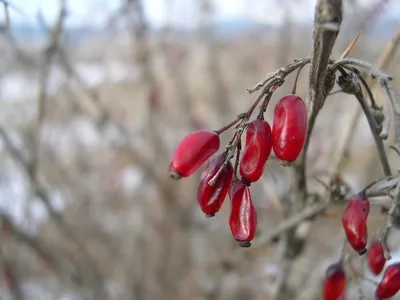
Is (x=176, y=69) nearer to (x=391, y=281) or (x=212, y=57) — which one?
(x=212, y=57)

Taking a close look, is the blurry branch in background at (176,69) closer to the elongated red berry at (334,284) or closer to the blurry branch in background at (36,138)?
the blurry branch in background at (36,138)

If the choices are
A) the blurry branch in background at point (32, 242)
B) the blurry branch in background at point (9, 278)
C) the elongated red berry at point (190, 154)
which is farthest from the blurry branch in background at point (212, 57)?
the elongated red berry at point (190, 154)

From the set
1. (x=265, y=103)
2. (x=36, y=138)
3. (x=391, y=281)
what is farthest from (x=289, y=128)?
(x=36, y=138)

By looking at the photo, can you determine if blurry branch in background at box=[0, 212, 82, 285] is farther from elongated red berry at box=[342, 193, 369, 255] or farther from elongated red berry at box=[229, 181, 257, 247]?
elongated red berry at box=[342, 193, 369, 255]

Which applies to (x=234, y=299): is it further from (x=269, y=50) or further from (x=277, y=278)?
(x=269, y=50)

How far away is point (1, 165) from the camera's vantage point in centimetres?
420

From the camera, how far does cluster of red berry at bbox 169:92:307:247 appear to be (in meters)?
0.63

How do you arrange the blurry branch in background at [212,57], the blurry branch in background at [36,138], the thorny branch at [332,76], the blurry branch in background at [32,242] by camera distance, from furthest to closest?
the blurry branch in background at [212,57] < the blurry branch in background at [32,242] < the blurry branch in background at [36,138] < the thorny branch at [332,76]

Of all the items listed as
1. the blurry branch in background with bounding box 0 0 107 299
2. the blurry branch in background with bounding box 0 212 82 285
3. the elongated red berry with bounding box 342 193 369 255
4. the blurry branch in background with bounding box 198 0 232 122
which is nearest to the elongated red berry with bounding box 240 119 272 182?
the elongated red berry with bounding box 342 193 369 255

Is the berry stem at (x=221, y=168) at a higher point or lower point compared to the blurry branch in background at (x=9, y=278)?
higher

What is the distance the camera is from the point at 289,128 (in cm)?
62

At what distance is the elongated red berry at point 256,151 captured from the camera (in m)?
0.65

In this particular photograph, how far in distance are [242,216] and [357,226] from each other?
18 cm

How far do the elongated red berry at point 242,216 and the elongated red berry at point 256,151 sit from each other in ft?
0.09
